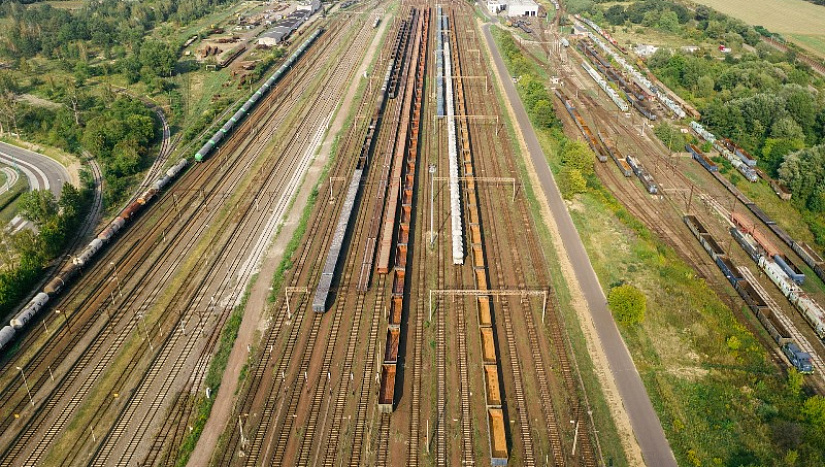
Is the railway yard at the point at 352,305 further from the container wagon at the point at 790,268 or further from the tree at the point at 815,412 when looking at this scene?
the tree at the point at 815,412

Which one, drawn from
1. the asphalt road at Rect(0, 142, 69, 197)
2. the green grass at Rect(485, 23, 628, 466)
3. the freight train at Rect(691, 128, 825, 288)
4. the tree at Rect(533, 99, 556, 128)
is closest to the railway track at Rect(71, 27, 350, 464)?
the asphalt road at Rect(0, 142, 69, 197)

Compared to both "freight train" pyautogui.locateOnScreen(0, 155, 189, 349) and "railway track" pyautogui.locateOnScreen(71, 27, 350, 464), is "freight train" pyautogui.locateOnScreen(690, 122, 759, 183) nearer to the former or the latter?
"railway track" pyautogui.locateOnScreen(71, 27, 350, 464)

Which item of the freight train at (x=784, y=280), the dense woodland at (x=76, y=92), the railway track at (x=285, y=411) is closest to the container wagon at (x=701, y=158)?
the freight train at (x=784, y=280)

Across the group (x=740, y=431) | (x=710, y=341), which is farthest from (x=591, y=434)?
(x=710, y=341)

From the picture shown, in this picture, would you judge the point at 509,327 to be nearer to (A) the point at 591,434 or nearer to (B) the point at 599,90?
(A) the point at 591,434

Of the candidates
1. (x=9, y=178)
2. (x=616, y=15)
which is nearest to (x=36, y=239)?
(x=9, y=178)

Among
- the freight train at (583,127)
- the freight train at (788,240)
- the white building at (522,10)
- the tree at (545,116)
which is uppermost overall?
the white building at (522,10)
